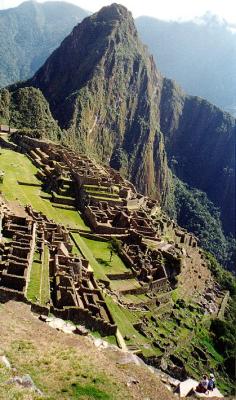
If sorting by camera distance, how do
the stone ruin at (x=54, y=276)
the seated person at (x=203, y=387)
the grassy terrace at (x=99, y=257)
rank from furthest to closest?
the grassy terrace at (x=99, y=257), the stone ruin at (x=54, y=276), the seated person at (x=203, y=387)

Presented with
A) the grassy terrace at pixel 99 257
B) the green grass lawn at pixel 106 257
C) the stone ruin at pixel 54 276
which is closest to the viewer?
the stone ruin at pixel 54 276

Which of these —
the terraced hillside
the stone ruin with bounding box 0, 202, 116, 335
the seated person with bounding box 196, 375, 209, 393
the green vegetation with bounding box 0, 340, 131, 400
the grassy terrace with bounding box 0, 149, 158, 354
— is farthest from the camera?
the terraced hillside

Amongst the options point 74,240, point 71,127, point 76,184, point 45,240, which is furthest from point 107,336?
point 71,127

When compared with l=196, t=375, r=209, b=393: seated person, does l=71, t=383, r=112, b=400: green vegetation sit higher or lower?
higher

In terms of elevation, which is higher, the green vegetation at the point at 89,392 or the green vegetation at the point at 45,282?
the green vegetation at the point at 89,392

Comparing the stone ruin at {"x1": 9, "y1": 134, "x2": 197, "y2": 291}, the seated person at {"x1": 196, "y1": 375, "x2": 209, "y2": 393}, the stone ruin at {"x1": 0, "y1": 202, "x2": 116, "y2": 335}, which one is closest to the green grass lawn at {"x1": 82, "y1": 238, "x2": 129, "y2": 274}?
the stone ruin at {"x1": 9, "y1": 134, "x2": 197, "y2": 291}

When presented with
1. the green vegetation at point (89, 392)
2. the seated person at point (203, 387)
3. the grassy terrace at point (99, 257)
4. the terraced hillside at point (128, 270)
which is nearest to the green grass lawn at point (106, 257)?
the grassy terrace at point (99, 257)

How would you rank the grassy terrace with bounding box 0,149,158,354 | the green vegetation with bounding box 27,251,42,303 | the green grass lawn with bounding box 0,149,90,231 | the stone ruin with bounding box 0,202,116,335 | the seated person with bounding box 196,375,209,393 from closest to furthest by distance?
the seated person with bounding box 196,375,209,393 < the stone ruin with bounding box 0,202,116,335 < the green vegetation with bounding box 27,251,42,303 < the grassy terrace with bounding box 0,149,158,354 < the green grass lawn with bounding box 0,149,90,231

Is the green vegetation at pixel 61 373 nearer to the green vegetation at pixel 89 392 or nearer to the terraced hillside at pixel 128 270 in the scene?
the green vegetation at pixel 89 392

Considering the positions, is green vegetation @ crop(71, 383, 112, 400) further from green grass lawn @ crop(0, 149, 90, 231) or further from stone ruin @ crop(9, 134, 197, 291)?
A: green grass lawn @ crop(0, 149, 90, 231)

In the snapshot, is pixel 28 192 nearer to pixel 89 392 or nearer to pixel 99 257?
pixel 99 257
